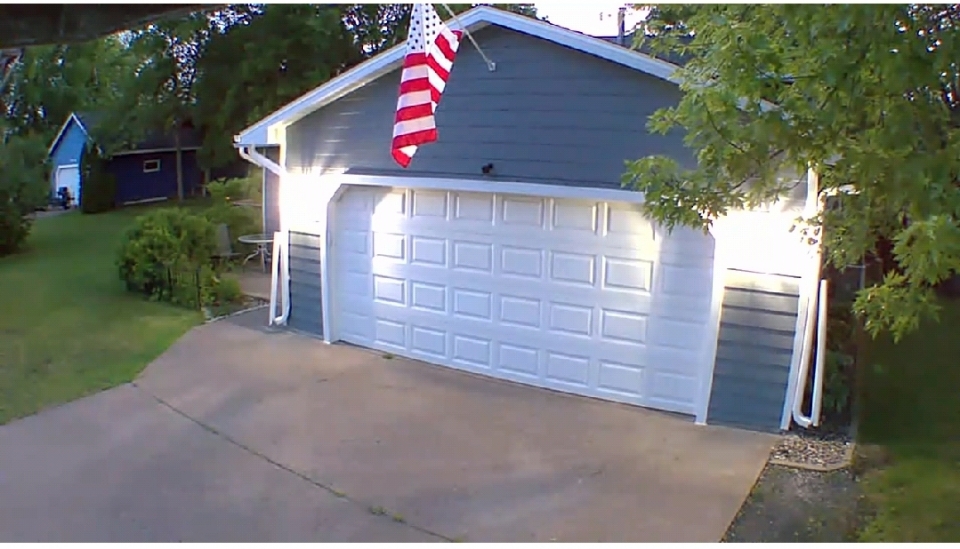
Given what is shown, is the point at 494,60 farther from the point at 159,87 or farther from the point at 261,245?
the point at 159,87

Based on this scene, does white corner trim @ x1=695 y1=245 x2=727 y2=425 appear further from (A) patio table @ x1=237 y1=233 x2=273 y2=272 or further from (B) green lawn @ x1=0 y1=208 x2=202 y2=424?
(A) patio table @ x1=237 y1=233 x2=273 y2=272

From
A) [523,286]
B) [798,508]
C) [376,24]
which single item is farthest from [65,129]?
[798,508]

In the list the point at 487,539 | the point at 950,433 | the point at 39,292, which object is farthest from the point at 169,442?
the point at 39,292

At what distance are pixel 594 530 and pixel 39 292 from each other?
10.7 meters

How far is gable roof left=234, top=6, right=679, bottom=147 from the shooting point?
667cm

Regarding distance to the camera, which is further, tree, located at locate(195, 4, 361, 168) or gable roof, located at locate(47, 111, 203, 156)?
gable roof, located at locate(47, 111, 203, 156)

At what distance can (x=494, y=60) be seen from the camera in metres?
7.66

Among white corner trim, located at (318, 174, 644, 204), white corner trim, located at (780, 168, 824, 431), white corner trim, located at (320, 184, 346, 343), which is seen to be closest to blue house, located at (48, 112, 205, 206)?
white corner trim, located at (320, 184, 346, 343)

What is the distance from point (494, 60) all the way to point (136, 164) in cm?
2287

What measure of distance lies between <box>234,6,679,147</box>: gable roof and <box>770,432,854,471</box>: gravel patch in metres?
2.96

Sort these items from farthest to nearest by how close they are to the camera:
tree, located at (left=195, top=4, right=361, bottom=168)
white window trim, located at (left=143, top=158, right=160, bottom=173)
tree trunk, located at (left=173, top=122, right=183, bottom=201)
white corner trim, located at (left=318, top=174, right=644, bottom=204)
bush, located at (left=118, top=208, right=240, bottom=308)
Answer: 1. white window trim, located at (left=143, top=158, right=160, bottom=173)
2. tree trunk, located at (left=173, top=122, right=183, bottom=201)
3. tree, located at (left=195, top=4, right=361, bottom=168)
4. bush, located at (left=118, top=208, right=240, bottom=308)
5. white corner trim, located at (left=318, top=174, right=644, bottom=204)

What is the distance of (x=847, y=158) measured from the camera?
4.16 m

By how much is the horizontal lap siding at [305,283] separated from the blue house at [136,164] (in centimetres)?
1904

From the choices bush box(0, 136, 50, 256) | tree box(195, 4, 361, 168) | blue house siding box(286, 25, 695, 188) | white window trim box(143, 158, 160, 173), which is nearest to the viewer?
blue house siding box(286, 25, 695, 188)
